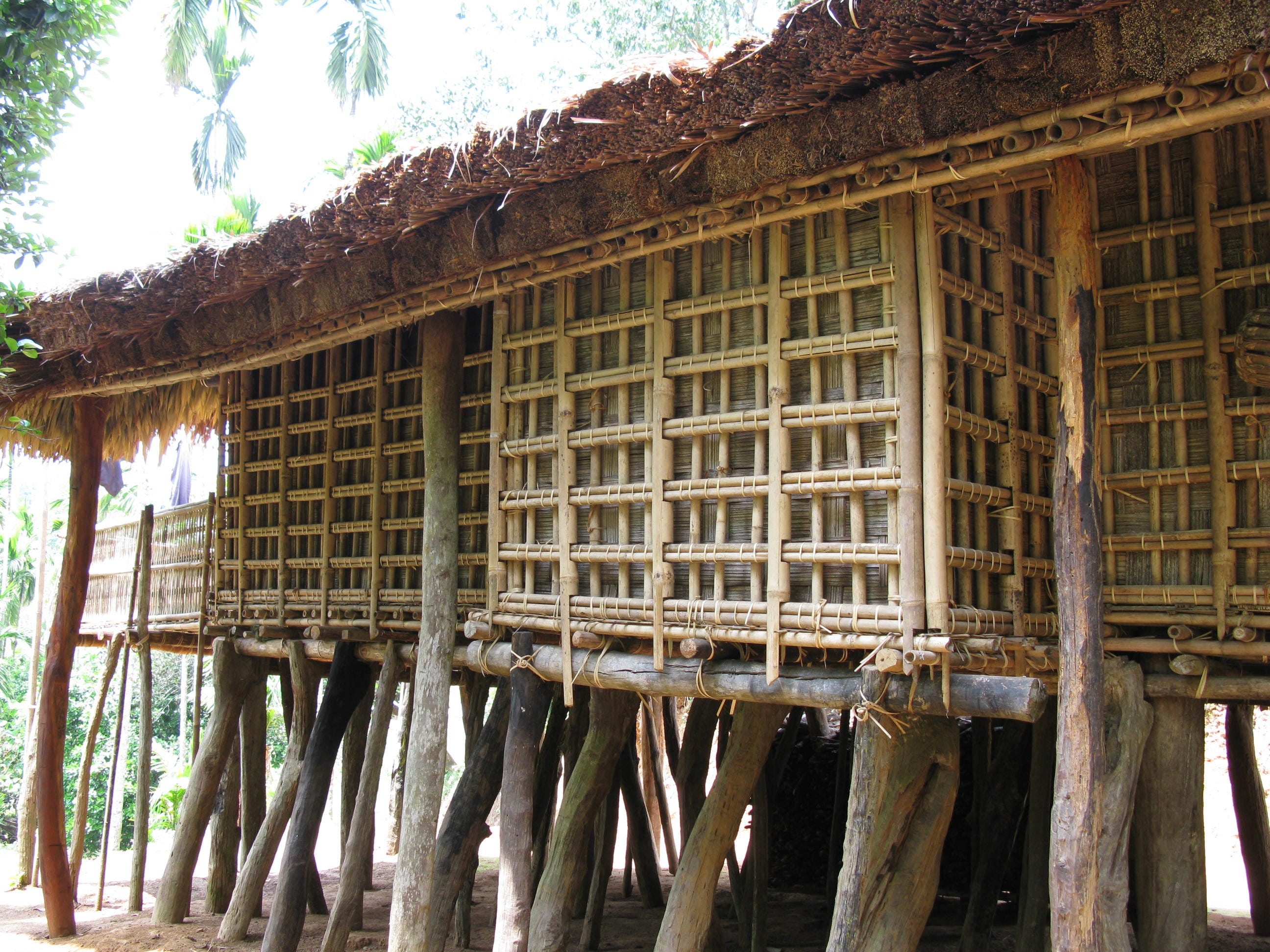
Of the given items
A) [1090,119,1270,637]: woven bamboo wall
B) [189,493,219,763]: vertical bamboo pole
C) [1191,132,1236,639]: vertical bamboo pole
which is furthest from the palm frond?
[1191,132,1236,639]: vertical bamboo pole

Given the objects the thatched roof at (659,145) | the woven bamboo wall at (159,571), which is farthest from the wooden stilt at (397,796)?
the thatched roof at (659,145)

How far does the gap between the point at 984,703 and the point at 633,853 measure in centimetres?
626

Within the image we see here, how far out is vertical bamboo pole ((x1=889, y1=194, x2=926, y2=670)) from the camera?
14.5 ft

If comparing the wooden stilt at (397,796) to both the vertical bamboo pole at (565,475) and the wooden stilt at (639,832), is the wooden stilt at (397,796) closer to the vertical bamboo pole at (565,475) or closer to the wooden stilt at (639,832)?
the wooden stilt at (639,832)

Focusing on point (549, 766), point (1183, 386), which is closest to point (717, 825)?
point (549, 766)

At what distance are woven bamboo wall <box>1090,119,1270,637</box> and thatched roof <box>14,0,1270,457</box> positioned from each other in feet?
5.03

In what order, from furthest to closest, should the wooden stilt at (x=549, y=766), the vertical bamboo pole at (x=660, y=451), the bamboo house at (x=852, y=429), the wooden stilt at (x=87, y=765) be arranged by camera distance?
the wooden stilt at (x=87, y=765), the wooden stilt at (x=549, y=766), the vertical bamboo pole at (x=660, y=451), the bamboo house at (x=852, y=429)

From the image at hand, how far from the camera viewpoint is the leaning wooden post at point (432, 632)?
20.8 ft

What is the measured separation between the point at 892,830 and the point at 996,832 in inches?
77.8

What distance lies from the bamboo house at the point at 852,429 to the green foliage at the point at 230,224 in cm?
169

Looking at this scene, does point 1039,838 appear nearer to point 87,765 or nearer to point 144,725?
point 144,725

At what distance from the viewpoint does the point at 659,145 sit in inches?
193

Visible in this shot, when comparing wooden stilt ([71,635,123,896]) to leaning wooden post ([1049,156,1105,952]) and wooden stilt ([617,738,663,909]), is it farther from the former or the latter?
leaning wooden post ([1049,156,1105,952])

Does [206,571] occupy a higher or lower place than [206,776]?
higher
